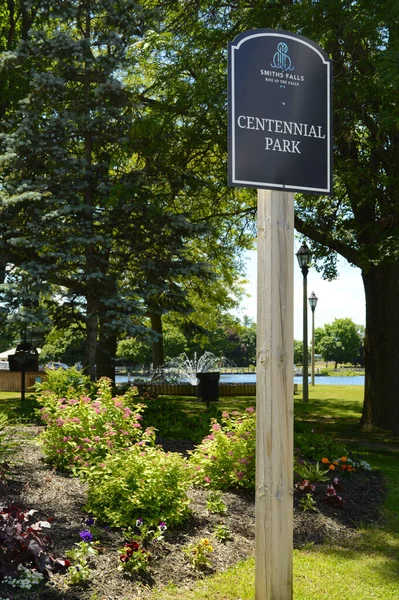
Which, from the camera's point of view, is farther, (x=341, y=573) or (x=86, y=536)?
(x=341, y=573)

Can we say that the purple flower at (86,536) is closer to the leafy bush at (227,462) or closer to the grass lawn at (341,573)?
the grass lawn at (341,573)

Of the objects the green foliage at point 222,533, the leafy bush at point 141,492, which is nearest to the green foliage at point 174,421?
the leafy bush at point 141,492

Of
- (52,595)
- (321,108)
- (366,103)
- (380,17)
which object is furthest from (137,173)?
(52,595)

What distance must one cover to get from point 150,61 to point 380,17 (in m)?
9.19

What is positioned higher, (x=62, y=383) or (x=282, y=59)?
(x=282, y=59)

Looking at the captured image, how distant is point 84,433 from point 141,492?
1790 millimetres

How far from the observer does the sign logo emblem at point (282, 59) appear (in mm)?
4086

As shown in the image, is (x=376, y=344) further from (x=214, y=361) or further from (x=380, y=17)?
(x=214, y=361)

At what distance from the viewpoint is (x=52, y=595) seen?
4.07 metres

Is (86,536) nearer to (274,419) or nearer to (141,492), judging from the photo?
(141,492)

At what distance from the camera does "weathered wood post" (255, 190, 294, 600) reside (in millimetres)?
3982

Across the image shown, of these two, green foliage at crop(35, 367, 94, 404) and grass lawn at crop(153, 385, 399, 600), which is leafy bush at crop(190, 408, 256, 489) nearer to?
grass lawn at crop(153, 385, 399, 600)

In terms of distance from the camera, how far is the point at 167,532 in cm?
531

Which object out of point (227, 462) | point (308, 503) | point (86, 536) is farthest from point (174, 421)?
point (86, 536)
